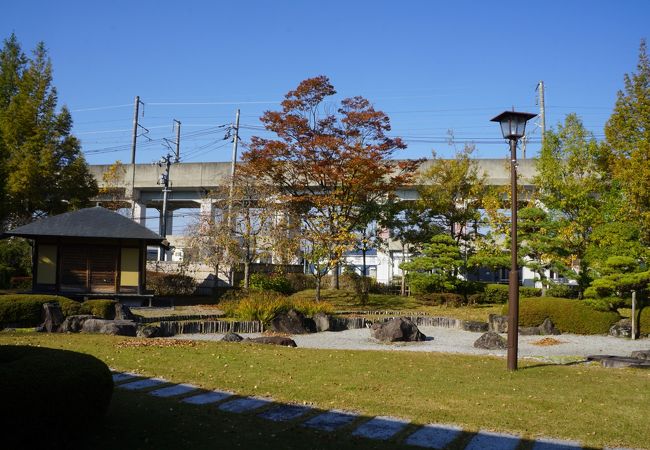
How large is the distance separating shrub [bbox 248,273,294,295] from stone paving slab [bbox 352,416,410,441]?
21.4 m

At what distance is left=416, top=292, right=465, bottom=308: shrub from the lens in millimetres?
25297

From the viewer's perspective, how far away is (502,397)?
7.39m

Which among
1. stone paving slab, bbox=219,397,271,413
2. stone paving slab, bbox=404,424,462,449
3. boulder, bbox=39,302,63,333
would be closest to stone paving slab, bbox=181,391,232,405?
stone paving slab, bbox=219,397,271,413

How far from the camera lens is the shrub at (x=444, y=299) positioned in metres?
25.3

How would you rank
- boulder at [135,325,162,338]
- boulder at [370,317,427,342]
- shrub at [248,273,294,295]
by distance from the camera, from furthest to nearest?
shrub at [248,273,294,295]
boulder at [370,317,427,342]
boulder at [135,325,162,338]

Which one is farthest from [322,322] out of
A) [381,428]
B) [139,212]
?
[139,212]

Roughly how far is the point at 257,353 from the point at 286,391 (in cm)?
372

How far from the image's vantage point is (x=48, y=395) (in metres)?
4.30

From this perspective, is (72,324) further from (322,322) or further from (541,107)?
(541,107)

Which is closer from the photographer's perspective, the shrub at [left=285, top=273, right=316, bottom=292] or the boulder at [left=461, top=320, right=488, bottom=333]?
the boulder at [left=461, top=320, right=488, bottom=333]

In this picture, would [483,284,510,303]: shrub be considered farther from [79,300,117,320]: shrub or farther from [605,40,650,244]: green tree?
[79,300,117,320]: shrub

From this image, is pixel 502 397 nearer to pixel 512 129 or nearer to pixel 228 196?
pixel 512 129

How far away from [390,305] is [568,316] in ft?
32.8

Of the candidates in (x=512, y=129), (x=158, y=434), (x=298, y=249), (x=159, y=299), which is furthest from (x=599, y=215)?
(x=158, y=434)
